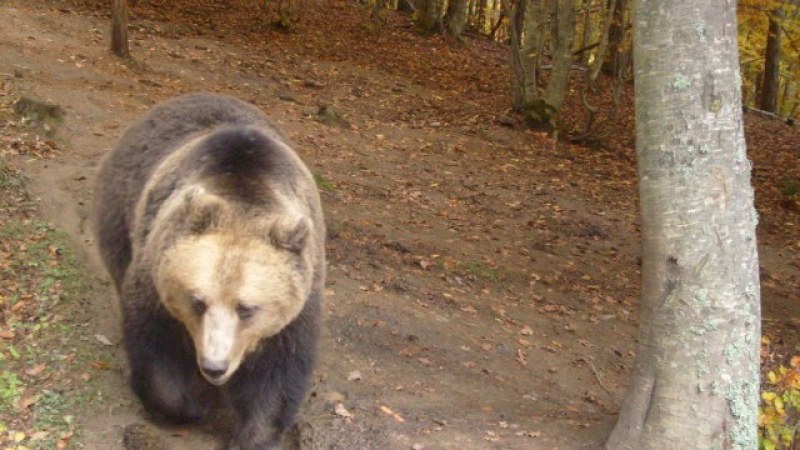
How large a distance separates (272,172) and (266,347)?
3.44ft

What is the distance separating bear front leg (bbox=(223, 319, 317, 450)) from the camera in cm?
466

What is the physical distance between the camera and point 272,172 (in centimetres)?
455

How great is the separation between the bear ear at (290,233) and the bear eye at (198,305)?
46 cm

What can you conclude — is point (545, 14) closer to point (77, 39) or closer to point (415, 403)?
point (77, 39)

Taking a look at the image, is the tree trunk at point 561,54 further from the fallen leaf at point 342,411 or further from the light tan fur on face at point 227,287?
the light tan fur on face at point 227,287

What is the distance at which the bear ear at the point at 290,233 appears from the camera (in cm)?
394

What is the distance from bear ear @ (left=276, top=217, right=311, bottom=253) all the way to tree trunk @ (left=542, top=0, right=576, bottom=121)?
502 inches

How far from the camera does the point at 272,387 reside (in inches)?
187

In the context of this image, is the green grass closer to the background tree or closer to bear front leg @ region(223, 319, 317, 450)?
bear front leg @ region(223, 319, 317, 450)

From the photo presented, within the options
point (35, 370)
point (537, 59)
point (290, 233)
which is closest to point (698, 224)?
point (290, 233)

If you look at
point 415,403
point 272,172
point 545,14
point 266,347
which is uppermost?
point 545,14

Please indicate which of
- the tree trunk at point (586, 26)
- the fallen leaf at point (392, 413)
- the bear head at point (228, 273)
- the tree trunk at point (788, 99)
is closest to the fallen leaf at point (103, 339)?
the bear head at point (228, 273)

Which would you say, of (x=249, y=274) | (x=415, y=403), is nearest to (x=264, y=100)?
(x=415, y=403)

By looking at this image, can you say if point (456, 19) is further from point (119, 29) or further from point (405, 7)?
point (119, 29)
